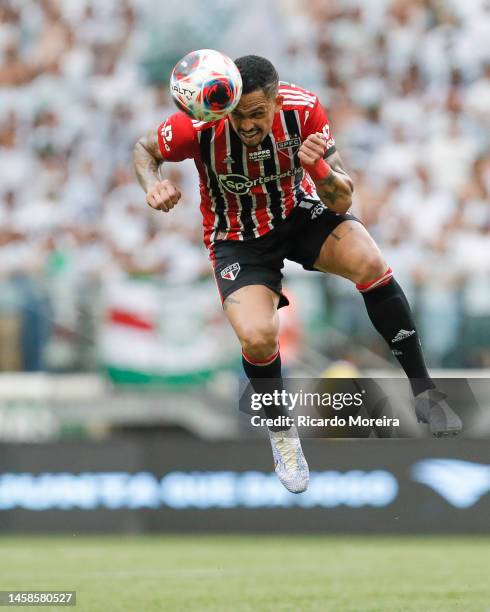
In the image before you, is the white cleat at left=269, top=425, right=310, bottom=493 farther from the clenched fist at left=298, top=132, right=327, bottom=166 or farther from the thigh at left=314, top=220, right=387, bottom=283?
the clenched fist at left=298, top=132, right=327, bottom=166

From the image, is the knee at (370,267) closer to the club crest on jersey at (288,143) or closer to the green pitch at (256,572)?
the club crest on jersey at (288,143)

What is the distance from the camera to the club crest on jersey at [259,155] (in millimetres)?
7254

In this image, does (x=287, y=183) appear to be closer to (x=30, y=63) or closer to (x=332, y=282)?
(x=332, y=282)

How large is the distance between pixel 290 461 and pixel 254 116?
2142mm

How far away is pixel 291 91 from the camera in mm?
7258

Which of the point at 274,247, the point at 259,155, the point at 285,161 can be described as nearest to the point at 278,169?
the point at 285,161

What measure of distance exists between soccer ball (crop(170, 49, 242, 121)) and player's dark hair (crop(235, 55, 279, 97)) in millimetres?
80

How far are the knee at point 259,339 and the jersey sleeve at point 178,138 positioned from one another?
108cm

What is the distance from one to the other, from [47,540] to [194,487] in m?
1.63

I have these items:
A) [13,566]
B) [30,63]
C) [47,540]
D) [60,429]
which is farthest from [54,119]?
[13,566]

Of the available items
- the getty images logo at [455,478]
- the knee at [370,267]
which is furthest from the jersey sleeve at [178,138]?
the getty images logo at [455,478]

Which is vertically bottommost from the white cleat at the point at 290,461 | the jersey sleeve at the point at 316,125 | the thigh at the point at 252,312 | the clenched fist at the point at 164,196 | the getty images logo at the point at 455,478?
the getty images logo at the point at 455,478

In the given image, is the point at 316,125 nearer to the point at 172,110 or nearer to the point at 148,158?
the point at 148,158
